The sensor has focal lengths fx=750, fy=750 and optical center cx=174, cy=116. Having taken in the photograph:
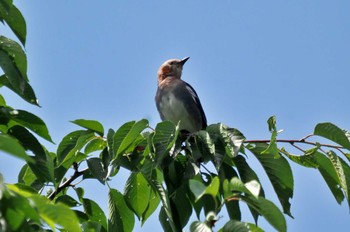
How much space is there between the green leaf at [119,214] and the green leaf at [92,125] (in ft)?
0.88

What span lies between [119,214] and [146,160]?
32 cm

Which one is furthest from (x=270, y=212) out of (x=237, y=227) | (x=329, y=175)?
(x=329, y=175)

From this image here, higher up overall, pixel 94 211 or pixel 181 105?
pixel 181 105

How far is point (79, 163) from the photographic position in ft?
11.0

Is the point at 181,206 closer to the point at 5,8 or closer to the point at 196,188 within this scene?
the point at 5,8

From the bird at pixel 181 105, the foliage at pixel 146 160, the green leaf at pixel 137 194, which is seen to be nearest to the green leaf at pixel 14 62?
the foliage at pixel 146 160

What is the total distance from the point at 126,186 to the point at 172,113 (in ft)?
13.1

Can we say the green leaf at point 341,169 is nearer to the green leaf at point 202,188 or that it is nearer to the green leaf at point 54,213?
the green leaf at point 202,188

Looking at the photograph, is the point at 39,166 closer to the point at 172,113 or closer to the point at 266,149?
the point at 266,149

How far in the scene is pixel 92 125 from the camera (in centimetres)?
327

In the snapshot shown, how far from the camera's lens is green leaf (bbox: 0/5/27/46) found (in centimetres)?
287

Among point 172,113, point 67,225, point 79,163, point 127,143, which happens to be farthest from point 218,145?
A: point 172,113

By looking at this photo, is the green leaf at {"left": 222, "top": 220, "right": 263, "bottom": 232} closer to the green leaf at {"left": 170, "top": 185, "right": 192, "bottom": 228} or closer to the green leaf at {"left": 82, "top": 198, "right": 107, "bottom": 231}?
the green leaf at {"left": 170, "top": 185, "right": 192, "bottom": 228}

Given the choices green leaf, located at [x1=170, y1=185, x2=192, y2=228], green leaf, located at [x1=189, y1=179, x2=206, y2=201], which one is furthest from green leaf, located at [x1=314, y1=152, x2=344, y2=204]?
green leaf, located at [x1=189, y1=179, x2=206, y2=201]
